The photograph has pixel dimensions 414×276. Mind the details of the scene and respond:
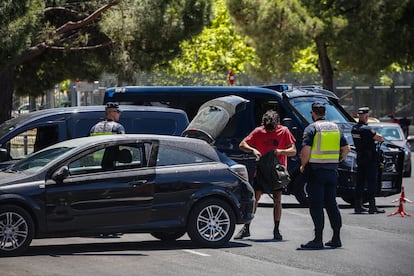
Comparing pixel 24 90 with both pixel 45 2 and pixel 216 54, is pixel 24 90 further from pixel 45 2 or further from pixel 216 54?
pixel 216 54

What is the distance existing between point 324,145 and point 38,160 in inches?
139

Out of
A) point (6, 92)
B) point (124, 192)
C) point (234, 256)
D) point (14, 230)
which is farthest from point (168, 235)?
point (6, 92)

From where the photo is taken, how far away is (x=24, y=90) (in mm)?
30719

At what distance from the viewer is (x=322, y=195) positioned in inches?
476

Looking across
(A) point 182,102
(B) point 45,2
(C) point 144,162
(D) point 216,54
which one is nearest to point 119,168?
(C) point 144,162

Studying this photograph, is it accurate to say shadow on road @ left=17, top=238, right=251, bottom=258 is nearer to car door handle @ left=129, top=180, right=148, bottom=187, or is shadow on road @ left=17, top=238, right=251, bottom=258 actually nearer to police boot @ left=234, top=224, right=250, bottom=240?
police boot @ left=234, top=224, right=250, bottom=240

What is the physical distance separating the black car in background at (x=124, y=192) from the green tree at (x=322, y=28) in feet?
90.8

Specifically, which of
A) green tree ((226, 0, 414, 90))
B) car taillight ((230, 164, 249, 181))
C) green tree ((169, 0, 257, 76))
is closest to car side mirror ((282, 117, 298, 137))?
car taillight ((230, 164, 249, 181))

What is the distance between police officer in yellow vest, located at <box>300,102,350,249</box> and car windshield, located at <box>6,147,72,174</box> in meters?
2.98

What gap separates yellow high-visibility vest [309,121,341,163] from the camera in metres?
12.0

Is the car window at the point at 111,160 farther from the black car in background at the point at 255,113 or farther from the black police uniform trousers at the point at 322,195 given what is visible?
the black car in background at the point at 255,113

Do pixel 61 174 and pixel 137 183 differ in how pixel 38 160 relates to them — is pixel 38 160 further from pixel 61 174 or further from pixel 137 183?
pixel 137 183

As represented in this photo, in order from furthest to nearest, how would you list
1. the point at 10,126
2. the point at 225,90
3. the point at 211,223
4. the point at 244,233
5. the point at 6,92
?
1. the point at 6,92
2. the point at 225,90
3. the point at 10,126
4. the point at 244,233
5. the point at 211,223

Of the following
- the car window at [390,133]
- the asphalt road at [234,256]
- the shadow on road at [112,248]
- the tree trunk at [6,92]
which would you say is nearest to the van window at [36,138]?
the asphalt road at [234,256]
